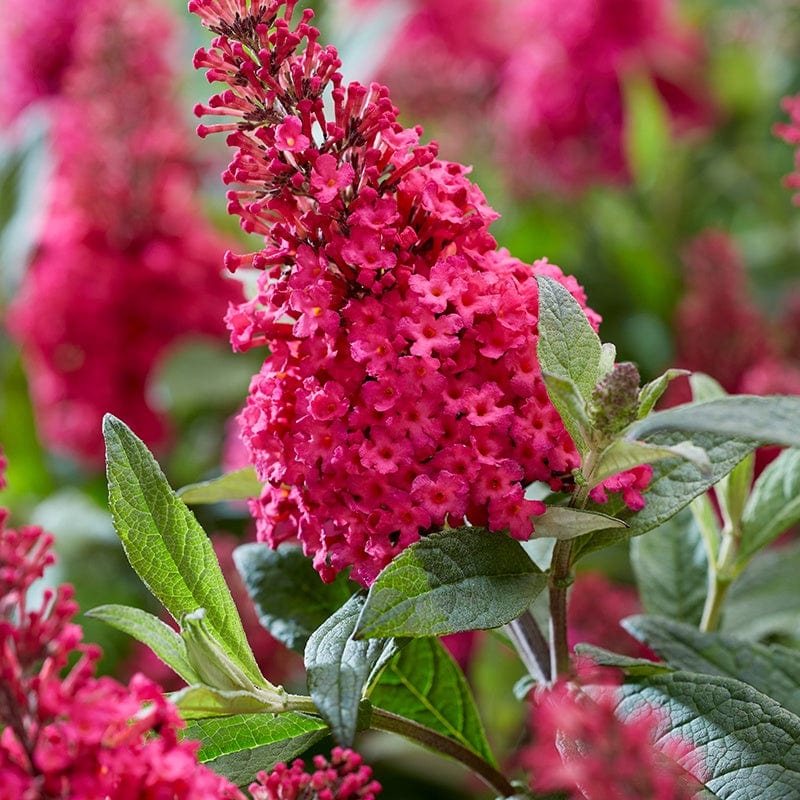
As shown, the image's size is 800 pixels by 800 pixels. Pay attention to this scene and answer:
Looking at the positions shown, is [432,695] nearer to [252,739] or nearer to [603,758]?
[252,739]

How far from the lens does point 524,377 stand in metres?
0.53

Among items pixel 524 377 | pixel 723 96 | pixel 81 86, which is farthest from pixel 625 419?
pixel 723 96

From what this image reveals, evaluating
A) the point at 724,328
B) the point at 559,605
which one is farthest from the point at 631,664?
the point at 724,328

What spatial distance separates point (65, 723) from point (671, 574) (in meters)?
0.48

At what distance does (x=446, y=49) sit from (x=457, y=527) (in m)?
1.53

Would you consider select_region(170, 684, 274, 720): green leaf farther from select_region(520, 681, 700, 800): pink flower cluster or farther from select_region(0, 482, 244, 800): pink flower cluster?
select_region(520, 681, 700, 800): pink flower cluster

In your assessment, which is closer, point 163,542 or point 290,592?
point 163,542

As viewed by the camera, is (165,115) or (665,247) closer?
(165,115)

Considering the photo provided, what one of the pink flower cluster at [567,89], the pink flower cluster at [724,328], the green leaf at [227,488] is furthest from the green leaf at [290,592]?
the pink flower cluster at [567,89]

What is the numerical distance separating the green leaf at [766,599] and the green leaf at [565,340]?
1.09 feet

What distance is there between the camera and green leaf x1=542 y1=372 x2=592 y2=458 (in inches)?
18.3

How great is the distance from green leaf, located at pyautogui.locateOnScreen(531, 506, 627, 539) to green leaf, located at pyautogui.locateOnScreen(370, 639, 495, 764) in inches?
7.2

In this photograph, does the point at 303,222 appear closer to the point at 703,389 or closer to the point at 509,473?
the point at 509,473

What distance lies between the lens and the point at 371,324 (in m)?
0.52
